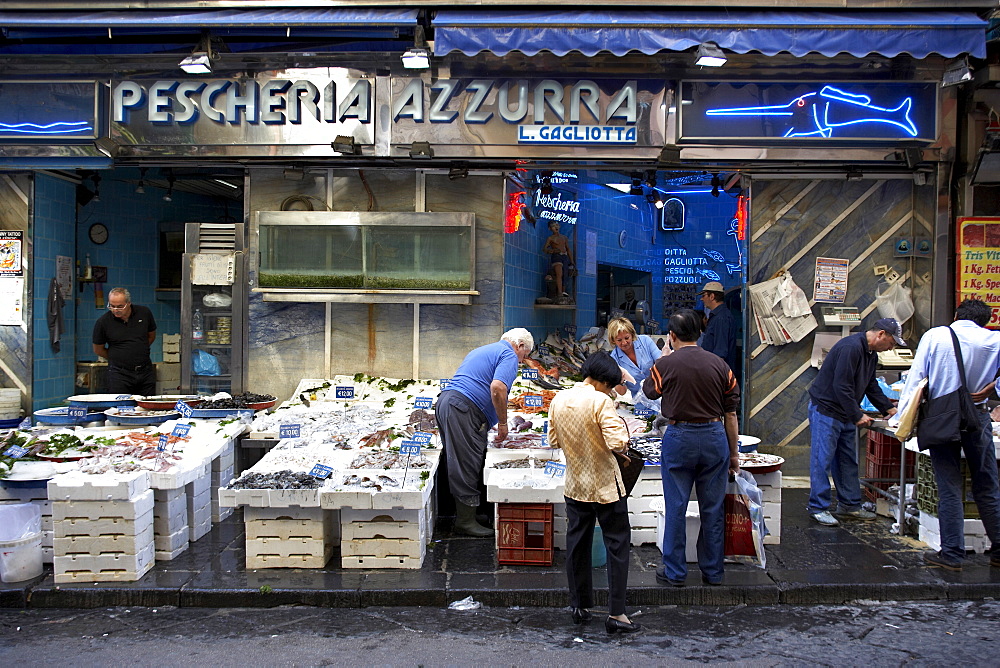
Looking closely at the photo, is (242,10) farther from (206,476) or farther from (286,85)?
(206,476)

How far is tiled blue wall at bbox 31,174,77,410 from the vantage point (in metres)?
9.45

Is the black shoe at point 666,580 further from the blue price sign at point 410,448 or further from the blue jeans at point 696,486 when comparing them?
the blue price sign at point 410,448

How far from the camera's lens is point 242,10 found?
8.52m

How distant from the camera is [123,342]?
30.8 feet

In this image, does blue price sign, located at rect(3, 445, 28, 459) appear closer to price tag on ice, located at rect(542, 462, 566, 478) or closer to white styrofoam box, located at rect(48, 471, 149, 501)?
white styrofoam box, located at rect(48, 471, 149, 501)

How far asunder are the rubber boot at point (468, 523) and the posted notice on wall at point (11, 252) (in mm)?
6227

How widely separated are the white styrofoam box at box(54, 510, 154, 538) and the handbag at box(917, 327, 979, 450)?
249 inches

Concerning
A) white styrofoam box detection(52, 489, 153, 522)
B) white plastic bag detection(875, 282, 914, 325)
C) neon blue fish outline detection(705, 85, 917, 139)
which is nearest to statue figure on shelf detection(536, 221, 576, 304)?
neon blue fish outline detection(705, 85, 917, 139)

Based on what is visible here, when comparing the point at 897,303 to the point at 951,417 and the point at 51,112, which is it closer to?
the point at 951,417

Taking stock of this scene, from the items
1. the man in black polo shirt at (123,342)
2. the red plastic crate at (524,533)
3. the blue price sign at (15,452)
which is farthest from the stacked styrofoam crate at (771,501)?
the man in black polo shirt at (123,342)

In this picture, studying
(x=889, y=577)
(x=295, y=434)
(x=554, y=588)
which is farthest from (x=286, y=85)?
(x=889, y=577)

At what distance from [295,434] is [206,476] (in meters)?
0.89

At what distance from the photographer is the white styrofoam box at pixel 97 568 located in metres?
5.96

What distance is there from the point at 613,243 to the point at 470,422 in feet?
31.9
